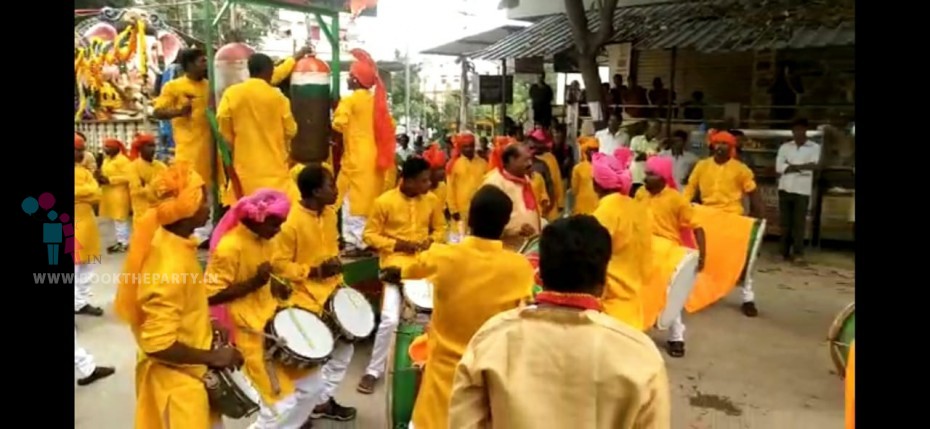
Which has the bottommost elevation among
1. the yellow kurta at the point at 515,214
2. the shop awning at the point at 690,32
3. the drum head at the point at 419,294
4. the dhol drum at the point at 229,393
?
the dhol drum at the point at 229,393

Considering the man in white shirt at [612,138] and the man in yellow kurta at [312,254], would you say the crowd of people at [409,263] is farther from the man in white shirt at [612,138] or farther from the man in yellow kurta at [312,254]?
the man in white shirt at [612,138]

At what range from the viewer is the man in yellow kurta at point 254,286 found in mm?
4094

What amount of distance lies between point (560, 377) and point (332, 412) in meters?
3.28

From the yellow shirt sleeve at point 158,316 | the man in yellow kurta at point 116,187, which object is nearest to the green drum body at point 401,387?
the yellow shirt sleeve at point 158,316

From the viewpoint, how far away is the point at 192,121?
256 inches

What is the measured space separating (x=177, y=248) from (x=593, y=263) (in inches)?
70.6

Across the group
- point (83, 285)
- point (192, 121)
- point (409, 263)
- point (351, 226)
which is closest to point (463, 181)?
point (351, 226)

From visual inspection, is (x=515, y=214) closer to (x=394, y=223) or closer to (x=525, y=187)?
(x=525, y=187)

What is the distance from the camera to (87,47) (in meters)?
12.1

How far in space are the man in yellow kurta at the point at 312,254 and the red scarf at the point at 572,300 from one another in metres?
2.47

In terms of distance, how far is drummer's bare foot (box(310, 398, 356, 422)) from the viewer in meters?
5.23
